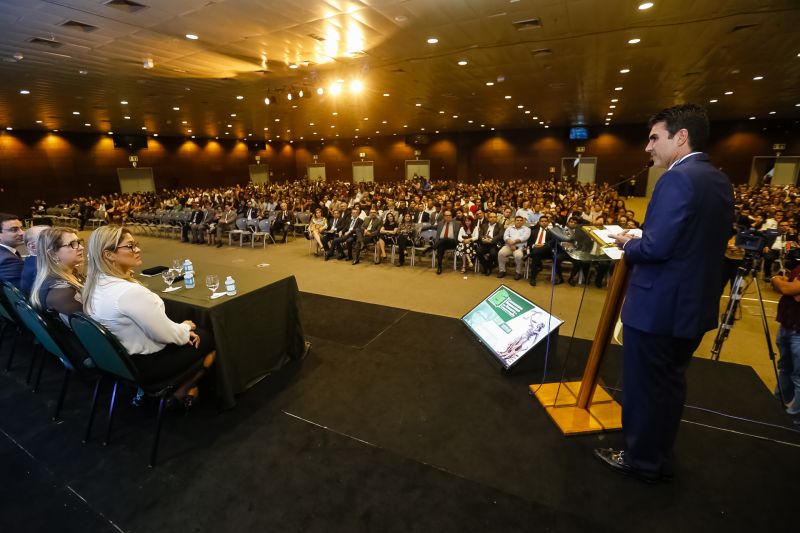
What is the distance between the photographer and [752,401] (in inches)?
109

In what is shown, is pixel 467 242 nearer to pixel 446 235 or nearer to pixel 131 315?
pixel 446 235

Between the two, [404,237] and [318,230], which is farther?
[318,230]

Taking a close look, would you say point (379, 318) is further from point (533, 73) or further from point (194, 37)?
point (533, 73)

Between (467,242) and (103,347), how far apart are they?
5.82 metres

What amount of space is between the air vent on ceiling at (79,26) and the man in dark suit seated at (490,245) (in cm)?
673

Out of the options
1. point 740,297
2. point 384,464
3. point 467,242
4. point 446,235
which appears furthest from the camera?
point 446,235

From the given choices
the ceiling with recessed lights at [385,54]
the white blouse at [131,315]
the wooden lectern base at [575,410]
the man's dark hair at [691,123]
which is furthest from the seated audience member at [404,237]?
the man's dark hair at [691,123]

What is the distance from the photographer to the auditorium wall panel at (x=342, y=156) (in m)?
17.0

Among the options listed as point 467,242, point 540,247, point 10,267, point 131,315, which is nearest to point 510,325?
point 131,315

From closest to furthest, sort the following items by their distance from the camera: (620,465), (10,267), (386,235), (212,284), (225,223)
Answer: (620,465), (212,284), (10,267), (386,235), (225,223)

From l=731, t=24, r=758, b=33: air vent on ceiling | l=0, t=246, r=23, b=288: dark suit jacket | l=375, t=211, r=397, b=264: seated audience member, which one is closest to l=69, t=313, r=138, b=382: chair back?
l=0, t=246, r=23, b=288: dark suit jacket

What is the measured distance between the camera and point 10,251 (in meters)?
3.49

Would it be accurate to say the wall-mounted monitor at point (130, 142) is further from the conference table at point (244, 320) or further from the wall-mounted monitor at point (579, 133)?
the wall-mounted monitor at point (579, 133)

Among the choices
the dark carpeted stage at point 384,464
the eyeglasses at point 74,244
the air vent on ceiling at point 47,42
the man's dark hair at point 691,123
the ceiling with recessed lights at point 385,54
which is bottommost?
the dark carpeted stage at point 384,464
